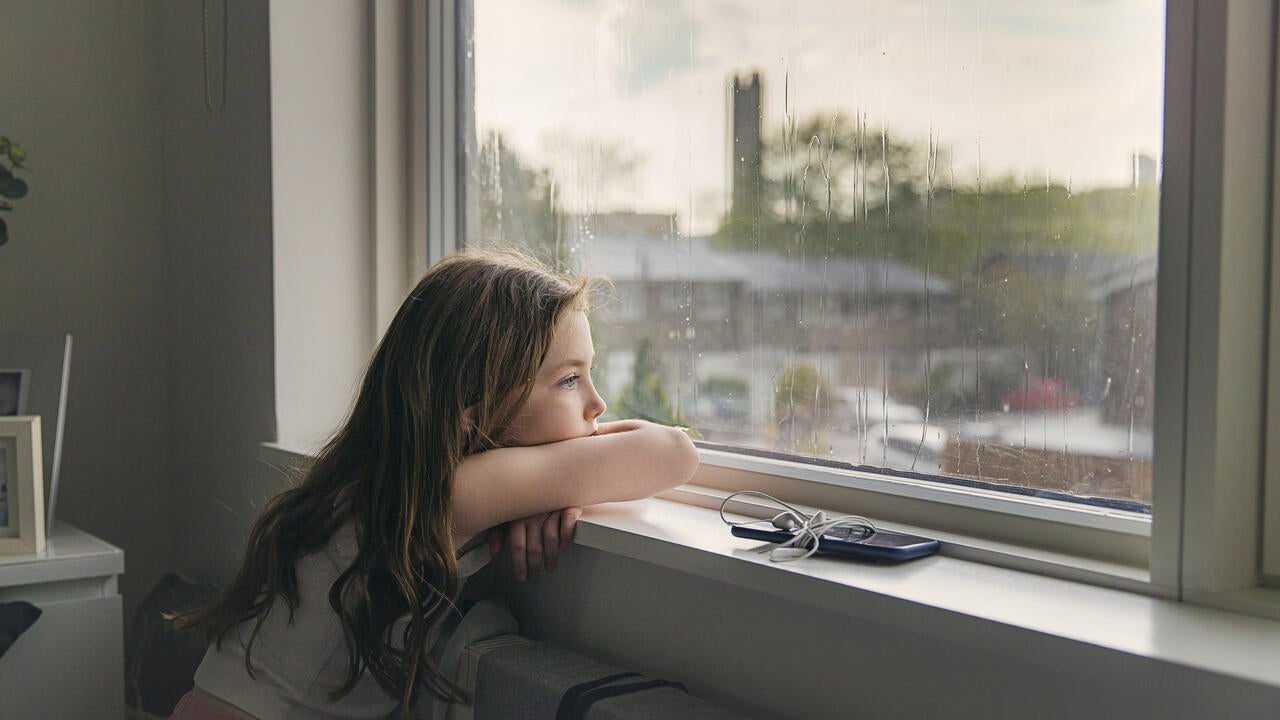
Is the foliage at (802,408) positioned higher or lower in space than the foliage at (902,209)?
lower

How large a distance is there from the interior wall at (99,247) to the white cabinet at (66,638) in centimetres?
48

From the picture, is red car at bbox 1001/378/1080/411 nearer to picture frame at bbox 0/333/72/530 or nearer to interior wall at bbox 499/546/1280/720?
interior wall at bbox 499/546/1280/720

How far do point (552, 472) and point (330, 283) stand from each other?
0.75 m

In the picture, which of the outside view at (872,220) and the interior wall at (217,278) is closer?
the outside view at (872,220)

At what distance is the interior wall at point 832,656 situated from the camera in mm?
634

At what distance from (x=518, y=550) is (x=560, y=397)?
0.55 feet

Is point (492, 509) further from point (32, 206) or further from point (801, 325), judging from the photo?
point (32, 206)

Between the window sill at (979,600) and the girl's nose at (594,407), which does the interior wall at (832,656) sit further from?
the girl's nose at (594,407)

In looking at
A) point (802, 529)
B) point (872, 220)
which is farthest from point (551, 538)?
point (872, 220)

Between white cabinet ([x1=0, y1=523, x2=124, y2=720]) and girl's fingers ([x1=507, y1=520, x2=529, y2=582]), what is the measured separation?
0.73m

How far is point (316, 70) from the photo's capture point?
1.61m

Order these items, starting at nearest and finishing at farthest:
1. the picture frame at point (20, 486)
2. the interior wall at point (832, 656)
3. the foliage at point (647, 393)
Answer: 1. the interior wall at point (832, 656)
2. the foliage at point (647, 393)
3. the picture frame at point (20, 486)

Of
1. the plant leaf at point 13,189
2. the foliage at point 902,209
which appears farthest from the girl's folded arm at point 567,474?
the plant leaf at point 13,189

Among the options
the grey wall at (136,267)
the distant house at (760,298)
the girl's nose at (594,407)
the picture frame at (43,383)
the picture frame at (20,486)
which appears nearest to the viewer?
the distant house at (760,298)
